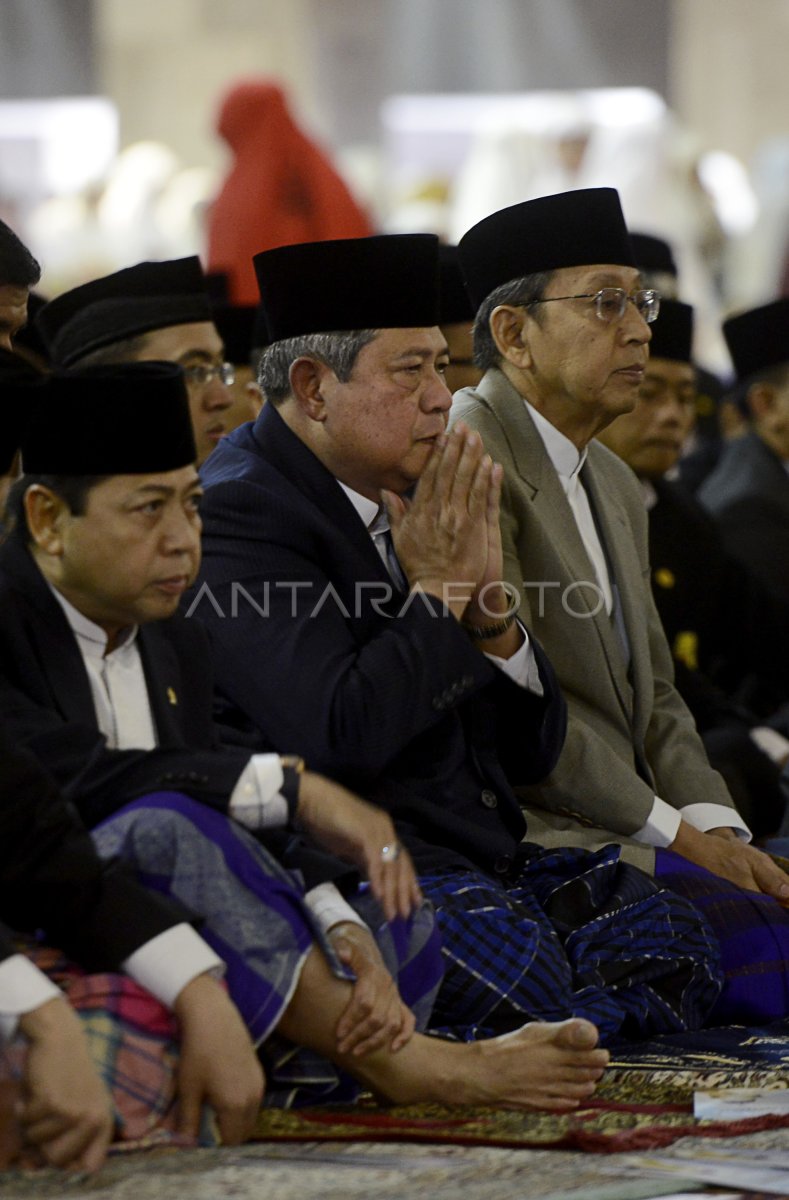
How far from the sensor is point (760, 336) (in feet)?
20.5

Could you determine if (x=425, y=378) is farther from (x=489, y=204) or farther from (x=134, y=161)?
(x=134, y=161)

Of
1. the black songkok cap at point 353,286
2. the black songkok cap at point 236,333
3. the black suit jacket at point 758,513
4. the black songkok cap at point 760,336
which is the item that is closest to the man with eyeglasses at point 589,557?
the black songkok cap at point 353,286

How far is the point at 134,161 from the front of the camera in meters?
12.7

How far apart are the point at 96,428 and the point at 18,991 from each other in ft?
2.74

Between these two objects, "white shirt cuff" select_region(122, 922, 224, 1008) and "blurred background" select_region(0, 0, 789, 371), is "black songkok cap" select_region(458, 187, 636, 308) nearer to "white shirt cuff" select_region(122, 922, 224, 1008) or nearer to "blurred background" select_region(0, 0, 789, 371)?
"white shirt cuff" select_region(122, 922, 224, 1008)

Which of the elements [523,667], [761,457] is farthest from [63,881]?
[761,457]

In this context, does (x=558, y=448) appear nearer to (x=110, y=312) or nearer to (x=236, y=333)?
(x=110, y=312)

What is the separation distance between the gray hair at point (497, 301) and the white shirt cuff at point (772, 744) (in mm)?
1365

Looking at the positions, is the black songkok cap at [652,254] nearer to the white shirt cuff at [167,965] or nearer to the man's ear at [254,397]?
the man's ear at [254,397]

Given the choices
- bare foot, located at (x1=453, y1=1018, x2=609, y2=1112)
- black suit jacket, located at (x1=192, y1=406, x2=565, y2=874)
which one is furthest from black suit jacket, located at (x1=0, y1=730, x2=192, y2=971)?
black suit jacket, located at (x1=192, y1=406, x2=565, y2=874)

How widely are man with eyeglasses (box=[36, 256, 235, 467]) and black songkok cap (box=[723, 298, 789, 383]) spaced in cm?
235

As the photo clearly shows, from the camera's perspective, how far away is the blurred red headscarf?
930 centimetres

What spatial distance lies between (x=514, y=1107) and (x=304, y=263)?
5.06ft

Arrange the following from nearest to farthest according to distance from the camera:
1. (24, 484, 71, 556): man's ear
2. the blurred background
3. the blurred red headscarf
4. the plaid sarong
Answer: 1. the plaid sarong
2. (24, 484, 71, 556): man's ear
3. the blurred red headscarf
4. the blurred background
